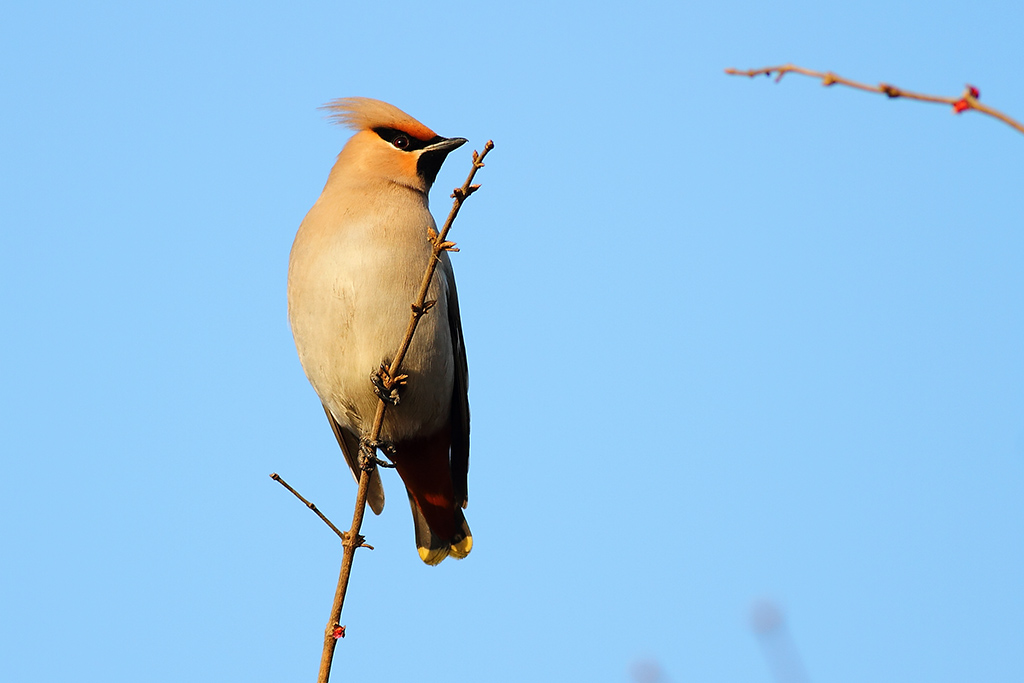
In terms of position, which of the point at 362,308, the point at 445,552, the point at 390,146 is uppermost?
the point at 390,146

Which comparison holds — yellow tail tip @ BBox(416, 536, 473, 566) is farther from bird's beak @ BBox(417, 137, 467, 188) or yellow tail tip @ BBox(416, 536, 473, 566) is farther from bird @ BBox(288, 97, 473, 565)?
bird's beak @ BBox(417, 137, 467, 188)

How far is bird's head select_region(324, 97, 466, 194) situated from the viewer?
4.82m

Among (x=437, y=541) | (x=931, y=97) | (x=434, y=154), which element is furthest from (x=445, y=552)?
(x=931, y=97)

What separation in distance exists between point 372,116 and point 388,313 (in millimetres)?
1304

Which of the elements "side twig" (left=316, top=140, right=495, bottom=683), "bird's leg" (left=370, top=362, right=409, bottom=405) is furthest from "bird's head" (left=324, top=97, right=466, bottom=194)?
"side twig" (left=316, top=140, right=495, bottom=683)

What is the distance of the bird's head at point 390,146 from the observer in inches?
190

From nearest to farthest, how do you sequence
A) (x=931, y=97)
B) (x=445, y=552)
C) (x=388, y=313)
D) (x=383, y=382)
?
(x=931, y=97)
(x=383, y=382)
(x=388, y=313)
(x=445, y=552)

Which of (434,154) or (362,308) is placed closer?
(362,308)

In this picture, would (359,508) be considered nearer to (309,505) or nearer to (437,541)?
(309,505)

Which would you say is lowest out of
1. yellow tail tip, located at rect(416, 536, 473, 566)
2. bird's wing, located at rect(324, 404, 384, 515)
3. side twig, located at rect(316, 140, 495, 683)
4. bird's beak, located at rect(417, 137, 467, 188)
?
yellow tail tip, located at rect(416, 536, 473, 566)

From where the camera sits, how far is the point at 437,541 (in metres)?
5.27

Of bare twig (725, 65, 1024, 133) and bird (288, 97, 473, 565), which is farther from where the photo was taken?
bird (288, 97, 473, 565)

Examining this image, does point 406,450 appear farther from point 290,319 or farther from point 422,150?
point 422,150

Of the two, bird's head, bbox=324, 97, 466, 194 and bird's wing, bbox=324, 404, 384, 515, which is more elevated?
bird's head, bbox=324, 97, 466, 194
